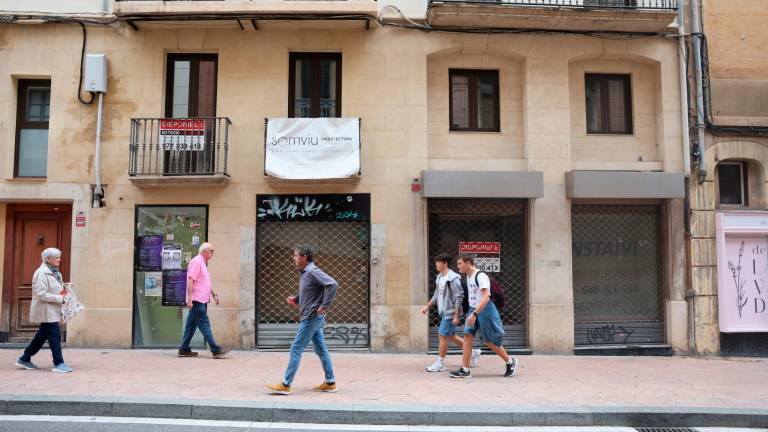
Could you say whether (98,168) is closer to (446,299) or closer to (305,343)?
(305,343)

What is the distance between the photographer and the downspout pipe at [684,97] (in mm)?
11000

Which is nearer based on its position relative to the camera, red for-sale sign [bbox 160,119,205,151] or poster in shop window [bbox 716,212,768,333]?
red for-sale sign [bbox 160,119,205,151]

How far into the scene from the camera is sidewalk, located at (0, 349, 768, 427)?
6730mm

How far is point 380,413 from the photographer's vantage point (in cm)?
641

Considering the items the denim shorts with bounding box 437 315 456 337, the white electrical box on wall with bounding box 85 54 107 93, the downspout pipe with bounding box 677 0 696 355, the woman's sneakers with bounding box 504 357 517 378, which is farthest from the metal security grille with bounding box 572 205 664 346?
the white electrical box on wall with bounding box 85 54 107 93

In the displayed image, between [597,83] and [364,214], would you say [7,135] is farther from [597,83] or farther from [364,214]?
[597,83]

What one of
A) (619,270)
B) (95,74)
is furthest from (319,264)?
(619,270)

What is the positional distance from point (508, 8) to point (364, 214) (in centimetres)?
458

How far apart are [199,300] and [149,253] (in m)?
2.00

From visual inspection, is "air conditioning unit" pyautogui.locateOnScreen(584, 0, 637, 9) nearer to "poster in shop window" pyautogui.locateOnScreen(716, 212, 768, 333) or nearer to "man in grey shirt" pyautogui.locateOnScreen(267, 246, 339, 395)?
"poster in shop window" pyautogui.locateOnScreen(716, 212, 768, 333)

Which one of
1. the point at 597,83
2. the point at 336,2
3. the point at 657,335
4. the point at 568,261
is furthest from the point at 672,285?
the point at 336,2

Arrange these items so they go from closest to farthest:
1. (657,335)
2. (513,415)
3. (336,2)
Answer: (513,415) < (336,2) < (657,335)

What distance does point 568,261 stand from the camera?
10.8m

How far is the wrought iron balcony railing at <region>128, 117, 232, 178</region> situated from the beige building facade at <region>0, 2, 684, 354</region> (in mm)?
54
